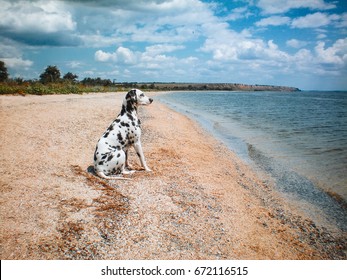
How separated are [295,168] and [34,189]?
366 inches

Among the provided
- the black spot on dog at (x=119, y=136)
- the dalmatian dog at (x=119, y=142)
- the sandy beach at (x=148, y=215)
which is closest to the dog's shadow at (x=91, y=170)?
the sandy beach at (x=148, y=215)

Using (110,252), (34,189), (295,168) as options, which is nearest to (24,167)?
(34,189)

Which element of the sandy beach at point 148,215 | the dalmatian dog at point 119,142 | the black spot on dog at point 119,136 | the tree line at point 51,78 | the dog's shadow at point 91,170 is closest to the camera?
the sandy beach at point 148,215

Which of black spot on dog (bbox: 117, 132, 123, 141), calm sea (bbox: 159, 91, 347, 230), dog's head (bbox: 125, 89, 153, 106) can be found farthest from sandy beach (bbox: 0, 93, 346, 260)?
dog's head (bbox: 125, 89, 153, 106)

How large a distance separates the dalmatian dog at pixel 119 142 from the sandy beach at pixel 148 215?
39 centimetres

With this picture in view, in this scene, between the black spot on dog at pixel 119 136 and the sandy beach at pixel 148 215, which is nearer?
the sandy beach at pixel 148 215

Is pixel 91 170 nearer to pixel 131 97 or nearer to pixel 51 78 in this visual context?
pixel 131 97

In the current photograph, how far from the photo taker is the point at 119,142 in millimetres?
6949

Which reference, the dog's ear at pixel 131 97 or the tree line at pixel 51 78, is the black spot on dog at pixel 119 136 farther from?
the tree line at pixel 51 78

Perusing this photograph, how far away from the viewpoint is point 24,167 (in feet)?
24.2

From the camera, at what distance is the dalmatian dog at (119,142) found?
663 cm

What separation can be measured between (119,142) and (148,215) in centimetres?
263

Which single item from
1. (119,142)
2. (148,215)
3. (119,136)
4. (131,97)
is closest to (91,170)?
(119,142)

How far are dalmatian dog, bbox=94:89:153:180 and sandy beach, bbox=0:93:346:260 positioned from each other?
386 millimetres
